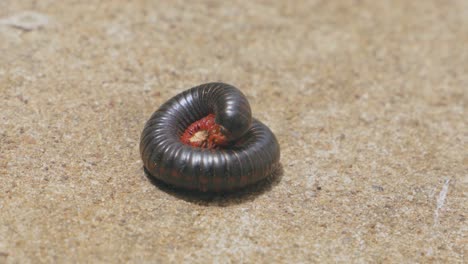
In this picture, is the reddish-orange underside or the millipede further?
the reddish-orange underside

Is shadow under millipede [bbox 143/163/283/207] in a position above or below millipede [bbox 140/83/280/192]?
below

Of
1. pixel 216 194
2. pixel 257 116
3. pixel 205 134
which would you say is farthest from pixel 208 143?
pixel 257 116

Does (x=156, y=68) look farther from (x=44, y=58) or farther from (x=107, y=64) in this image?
(x=44, y=58)

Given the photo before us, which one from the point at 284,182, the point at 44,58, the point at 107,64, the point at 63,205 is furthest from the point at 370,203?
the point at 44,58

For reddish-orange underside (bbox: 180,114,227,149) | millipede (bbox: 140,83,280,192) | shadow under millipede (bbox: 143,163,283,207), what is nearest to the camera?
millipede (bbox: 140,83,280,192)

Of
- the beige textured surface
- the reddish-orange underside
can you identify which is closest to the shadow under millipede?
the beige textured surface

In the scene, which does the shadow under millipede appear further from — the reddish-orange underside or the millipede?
the reddish-orange underside

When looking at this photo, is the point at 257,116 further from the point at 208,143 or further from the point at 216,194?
the point at 216,194
